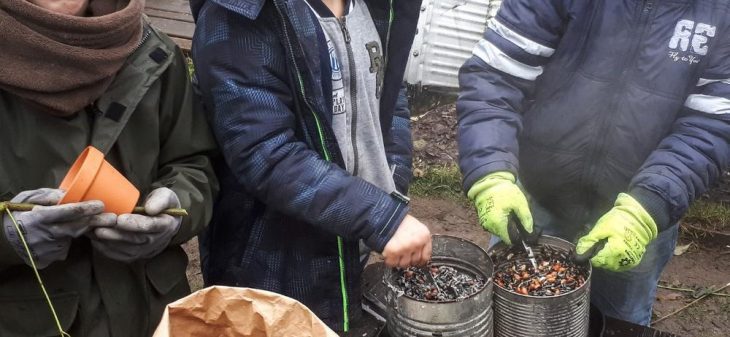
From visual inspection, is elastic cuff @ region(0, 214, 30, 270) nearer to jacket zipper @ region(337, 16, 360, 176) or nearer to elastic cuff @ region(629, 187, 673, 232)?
jacket zipper @ region(337, 16, 360, 176)

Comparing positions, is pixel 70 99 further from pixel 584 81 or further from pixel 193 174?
pixel 584 81

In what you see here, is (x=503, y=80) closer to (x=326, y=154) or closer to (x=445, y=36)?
(x=326, y=154)

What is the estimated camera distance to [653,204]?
2.14 meters

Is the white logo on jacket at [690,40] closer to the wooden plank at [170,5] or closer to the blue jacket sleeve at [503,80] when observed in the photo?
the blue jacket sleeve at [503,80]

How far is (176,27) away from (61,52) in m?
4.25

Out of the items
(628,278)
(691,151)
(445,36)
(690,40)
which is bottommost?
(445,36)

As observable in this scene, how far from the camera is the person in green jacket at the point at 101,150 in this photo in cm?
159

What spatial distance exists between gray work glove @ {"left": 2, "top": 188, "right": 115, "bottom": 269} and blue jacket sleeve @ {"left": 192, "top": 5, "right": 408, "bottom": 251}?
0.38m

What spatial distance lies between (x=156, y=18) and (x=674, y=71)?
470cm

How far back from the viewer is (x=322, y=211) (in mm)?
1826

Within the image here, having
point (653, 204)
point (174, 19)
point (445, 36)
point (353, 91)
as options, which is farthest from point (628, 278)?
point (174, 19)

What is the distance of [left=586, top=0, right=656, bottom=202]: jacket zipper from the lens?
215 cm

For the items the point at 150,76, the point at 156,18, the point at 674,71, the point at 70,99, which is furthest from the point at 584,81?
the point at 156,18

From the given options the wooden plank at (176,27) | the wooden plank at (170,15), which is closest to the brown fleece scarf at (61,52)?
the wooden plank at (176,27)
